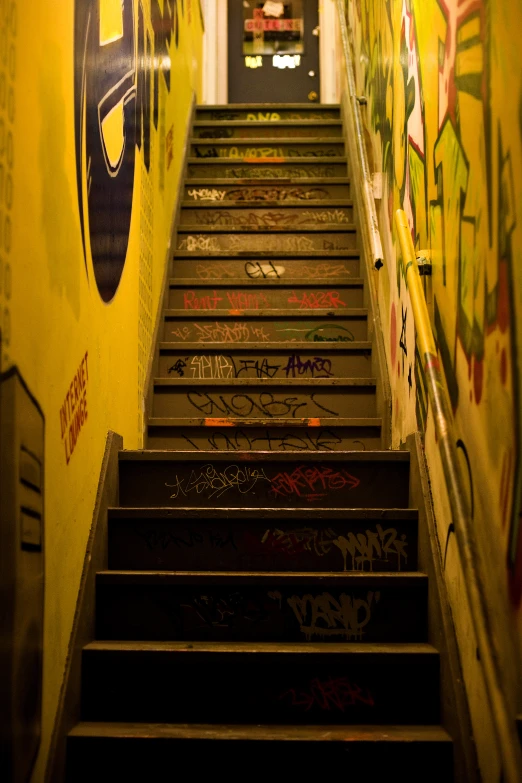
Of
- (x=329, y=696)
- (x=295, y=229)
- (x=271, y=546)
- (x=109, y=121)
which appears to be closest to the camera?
(x=329, y=696)

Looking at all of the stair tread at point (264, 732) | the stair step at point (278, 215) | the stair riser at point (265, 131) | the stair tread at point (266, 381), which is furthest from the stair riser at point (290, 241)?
the stair tread at point (264, 732)

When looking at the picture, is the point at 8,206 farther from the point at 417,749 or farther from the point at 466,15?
the point at 417,749

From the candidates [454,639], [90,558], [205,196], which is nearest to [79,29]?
[90,558]

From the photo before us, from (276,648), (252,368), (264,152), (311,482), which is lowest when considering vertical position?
(276,648)

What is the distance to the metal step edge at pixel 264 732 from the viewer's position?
1974 mm

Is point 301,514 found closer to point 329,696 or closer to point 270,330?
point 329,696

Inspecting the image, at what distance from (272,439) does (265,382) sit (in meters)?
0.34

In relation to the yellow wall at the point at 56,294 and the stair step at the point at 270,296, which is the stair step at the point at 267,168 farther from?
the yellow wall at the point at 56,294

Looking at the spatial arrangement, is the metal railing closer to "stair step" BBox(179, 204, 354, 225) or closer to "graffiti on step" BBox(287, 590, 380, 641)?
"stair step" BBox(179, 204, 354, 225)

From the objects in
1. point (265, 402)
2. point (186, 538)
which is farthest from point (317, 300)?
point (186, 538)

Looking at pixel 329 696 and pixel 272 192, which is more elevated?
pixel 272 192

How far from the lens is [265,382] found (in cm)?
354

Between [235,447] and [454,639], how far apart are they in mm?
1472

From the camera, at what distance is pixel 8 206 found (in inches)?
62.5
